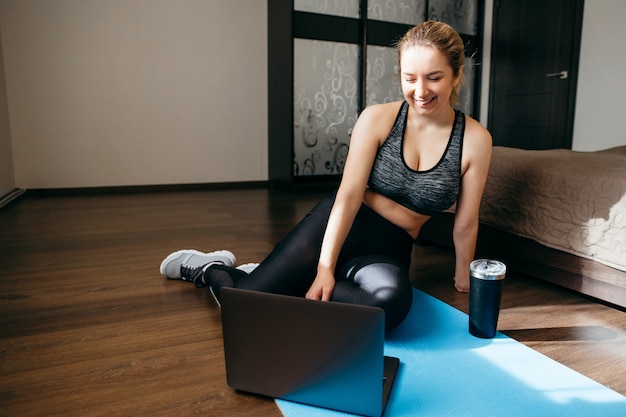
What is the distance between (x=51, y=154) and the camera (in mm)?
3781

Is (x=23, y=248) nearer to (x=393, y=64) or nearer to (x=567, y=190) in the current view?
(x=567, y=190)

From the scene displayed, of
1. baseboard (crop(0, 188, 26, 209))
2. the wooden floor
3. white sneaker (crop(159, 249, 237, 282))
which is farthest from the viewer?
baseboard (crop(0, 188, 26, 209))

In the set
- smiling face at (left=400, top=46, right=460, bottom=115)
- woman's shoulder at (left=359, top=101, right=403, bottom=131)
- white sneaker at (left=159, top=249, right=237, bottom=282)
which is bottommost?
white sneaker at (left=159, top=249, right=237, bottom=282)

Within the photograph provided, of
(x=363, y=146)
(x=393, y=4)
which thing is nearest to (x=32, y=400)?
(x=363, y=146)

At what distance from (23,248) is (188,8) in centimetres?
256

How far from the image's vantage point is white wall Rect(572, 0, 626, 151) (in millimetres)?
3428

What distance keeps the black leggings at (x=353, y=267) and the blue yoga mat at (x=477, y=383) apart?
0.12m

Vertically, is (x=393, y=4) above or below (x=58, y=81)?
above

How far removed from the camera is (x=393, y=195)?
1441 mm

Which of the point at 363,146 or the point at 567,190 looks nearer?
the point at 363,146

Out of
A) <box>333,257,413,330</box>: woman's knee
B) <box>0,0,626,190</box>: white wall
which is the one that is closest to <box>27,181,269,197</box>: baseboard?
<box>0,0,626,190</box>: white wall

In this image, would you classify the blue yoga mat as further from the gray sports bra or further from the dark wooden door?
the dark wooden door

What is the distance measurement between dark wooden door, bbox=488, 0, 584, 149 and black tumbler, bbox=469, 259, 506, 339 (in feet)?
10.2

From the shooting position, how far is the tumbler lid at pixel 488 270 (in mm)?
1262
